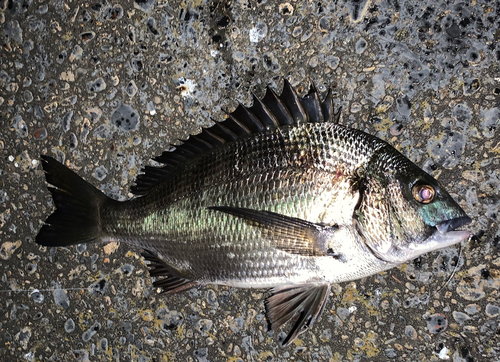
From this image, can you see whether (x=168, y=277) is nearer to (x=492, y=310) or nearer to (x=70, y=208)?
(x=70, y=208)

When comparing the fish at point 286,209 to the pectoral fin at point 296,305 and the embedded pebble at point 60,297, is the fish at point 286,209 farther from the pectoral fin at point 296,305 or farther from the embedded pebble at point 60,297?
the embedded pebble at point 60,297

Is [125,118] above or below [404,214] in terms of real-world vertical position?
below

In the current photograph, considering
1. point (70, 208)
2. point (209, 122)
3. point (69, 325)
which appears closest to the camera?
point (70, 208)

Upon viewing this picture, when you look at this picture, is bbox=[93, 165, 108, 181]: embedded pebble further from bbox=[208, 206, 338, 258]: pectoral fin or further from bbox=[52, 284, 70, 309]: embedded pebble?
bbox=[208, 206, 338, 258]: pectoral fin

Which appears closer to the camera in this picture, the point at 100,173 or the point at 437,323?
the point at 437,323

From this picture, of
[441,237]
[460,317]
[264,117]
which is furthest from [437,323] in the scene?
[264,117]

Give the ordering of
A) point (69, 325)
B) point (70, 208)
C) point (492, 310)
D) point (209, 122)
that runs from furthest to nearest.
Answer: point (69, 325) < point (209, 122) < point (70, 208) < point (492, 310)

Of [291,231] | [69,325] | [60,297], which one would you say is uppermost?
[291,231]
